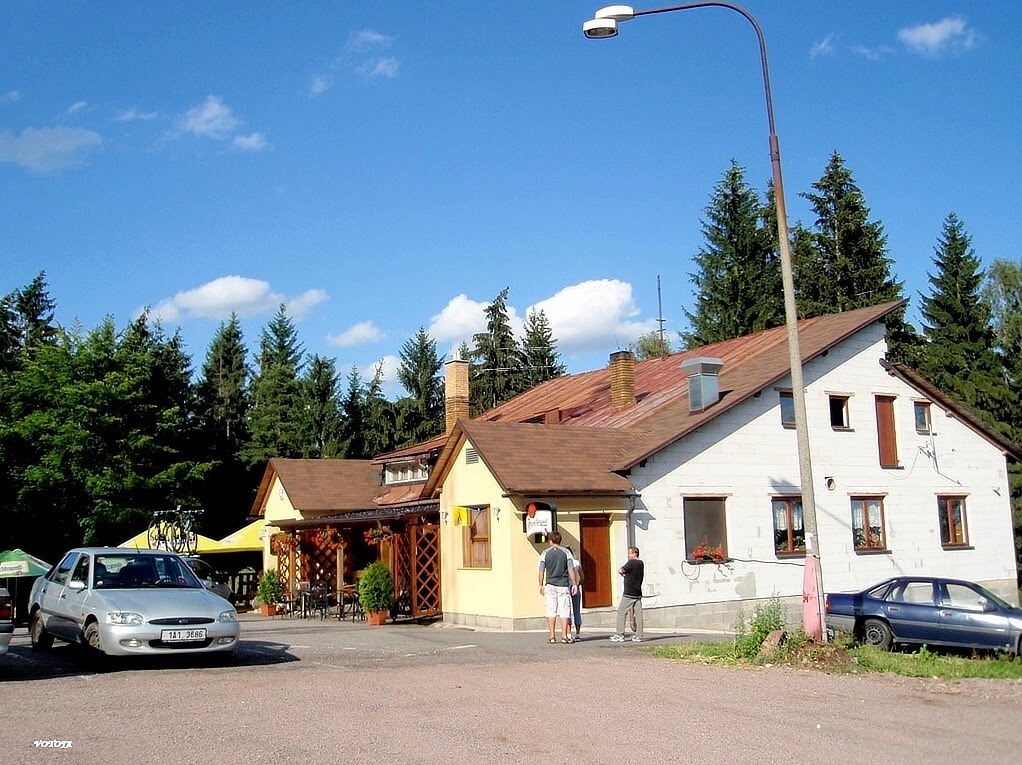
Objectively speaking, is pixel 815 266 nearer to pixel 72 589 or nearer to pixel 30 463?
pixel 30 463

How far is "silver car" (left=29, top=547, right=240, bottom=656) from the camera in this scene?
1279cm

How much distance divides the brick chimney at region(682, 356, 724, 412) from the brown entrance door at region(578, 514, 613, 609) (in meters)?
4.19

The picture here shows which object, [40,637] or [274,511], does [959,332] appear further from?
[40,637]

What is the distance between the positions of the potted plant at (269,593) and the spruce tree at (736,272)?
27055 millimetres

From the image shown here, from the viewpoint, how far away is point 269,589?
95.3 ft

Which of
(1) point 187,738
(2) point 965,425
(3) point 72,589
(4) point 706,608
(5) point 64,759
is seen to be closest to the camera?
(5) point 64,759

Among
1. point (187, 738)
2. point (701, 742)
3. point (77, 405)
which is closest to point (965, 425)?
point (701, 742)

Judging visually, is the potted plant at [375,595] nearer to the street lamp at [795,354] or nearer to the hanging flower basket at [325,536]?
the hanging flower basket at [325,536]

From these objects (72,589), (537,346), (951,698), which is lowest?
(951,698)

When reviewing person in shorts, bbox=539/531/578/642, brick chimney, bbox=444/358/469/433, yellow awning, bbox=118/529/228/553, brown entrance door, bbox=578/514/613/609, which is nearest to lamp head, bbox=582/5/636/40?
person in shorts, bbox=539/531/578/642

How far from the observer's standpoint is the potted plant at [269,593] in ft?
95.1

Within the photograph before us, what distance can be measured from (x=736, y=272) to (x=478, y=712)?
139 ft

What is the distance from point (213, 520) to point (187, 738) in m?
41.9

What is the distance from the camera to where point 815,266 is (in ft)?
161
